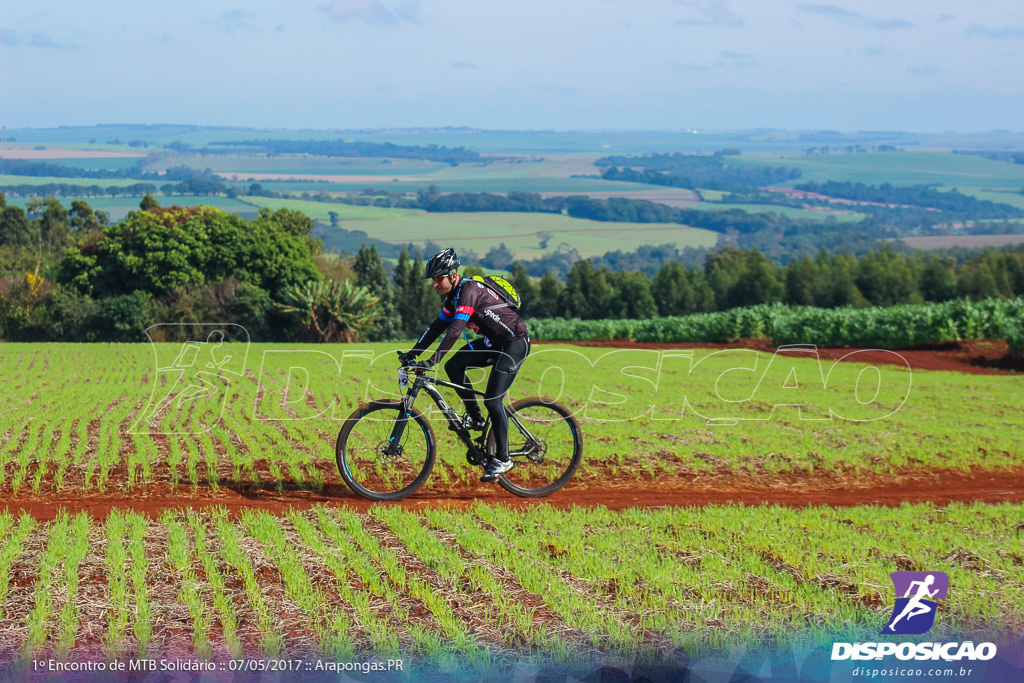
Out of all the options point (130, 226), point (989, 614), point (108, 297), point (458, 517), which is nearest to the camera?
point (989, 614)

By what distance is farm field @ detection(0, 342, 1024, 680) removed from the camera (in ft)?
20.7

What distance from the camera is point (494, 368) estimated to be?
9789mm

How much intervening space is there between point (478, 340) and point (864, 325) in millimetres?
34091

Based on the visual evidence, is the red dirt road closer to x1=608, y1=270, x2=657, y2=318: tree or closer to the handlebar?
the handlebar

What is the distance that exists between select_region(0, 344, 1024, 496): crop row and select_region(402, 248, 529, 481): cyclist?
191 cm

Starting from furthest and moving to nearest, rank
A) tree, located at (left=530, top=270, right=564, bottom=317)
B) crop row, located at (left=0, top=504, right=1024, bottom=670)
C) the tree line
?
1. tree, located at (left=530, top=270, right=564, bottom=317)
2. the tree line
3. crop row, located at (left=0, top=504, right=1024, bottom=670)

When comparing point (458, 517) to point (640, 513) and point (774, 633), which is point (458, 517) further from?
point (774, 633)

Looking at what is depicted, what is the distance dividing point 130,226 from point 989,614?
72.1 metres

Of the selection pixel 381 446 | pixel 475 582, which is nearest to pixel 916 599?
pixel 475 582

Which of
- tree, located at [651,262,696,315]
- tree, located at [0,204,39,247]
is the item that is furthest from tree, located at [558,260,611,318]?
tree, located at [0,204,39,247]

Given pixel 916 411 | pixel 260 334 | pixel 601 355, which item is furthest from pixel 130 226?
pixel 916 411

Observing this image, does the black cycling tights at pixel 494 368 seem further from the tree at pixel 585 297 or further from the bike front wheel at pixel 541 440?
the tree at pixel 585 297

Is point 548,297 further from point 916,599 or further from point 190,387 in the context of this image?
point 916,599

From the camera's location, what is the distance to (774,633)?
21.7ft
